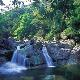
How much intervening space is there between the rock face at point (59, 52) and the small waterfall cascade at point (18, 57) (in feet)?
14.9

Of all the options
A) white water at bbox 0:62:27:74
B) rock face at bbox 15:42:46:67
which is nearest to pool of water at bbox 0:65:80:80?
white water at bbox 0:62:27:74

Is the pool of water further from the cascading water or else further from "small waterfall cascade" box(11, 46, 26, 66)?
"small waterfall cascade" box(11, 46, 26, 66)

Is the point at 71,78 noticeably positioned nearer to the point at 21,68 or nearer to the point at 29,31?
the point at 21,68

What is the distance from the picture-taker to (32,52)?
3475cm

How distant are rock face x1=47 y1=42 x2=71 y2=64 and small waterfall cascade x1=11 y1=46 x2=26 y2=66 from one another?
456 cm

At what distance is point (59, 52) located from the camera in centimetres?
3622

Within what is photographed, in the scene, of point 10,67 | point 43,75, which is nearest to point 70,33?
point 10,67

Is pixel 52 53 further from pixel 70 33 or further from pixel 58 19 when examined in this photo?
pixel 58 19

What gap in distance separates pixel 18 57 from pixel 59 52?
584 centimetres

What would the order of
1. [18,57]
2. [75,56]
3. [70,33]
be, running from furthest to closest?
1. [70,33]
2. [75,56]
3. [18,57]

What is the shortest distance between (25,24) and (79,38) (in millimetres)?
28385

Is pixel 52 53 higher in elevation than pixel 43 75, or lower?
higher

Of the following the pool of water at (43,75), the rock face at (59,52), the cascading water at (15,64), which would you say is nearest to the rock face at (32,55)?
the cascading water at (15,64)

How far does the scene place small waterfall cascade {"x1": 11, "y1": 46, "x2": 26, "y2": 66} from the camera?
3396 centimetres
